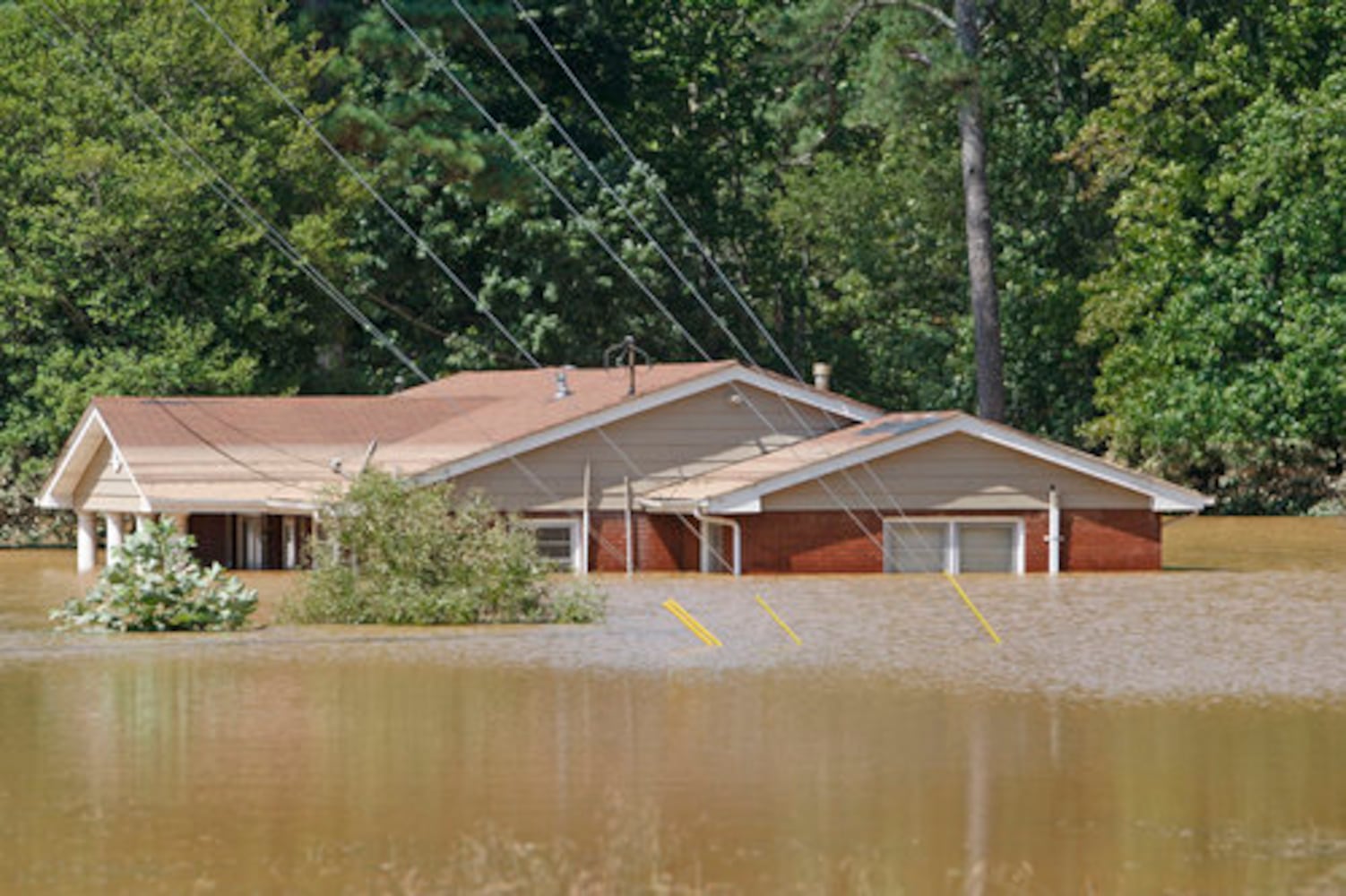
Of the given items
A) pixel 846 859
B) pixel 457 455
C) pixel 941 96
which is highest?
pixel 941 96

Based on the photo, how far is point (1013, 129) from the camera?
72250 mm

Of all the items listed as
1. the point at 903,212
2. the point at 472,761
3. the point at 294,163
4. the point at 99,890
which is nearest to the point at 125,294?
the point at 294,163

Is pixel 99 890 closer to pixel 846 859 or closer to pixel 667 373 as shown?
pixel 846 859

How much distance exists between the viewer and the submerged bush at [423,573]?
3772 cm

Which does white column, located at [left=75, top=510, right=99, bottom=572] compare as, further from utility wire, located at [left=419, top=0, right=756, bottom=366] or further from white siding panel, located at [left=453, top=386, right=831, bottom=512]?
utility wire, located at [left=419, top=0, right=756, bottom=366]

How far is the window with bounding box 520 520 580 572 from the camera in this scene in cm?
4934

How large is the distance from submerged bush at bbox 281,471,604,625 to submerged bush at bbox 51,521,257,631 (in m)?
1.52

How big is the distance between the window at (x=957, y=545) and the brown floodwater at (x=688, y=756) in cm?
806

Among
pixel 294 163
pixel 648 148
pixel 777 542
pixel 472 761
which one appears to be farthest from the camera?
pixel 648 148

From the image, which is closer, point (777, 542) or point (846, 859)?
point (846, 859)

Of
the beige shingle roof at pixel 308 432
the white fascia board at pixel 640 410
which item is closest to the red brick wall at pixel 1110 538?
the white fascia board at pixel 640 410

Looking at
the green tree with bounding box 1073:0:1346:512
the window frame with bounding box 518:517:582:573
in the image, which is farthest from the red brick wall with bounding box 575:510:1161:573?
the green tree with bounding box 1073:0:1346:512

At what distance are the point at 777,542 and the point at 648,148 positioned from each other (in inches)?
1243

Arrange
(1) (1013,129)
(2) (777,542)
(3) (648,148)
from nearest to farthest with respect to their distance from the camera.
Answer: (2) (777,542)
(1) (1013,129)
(3) (648,148)
